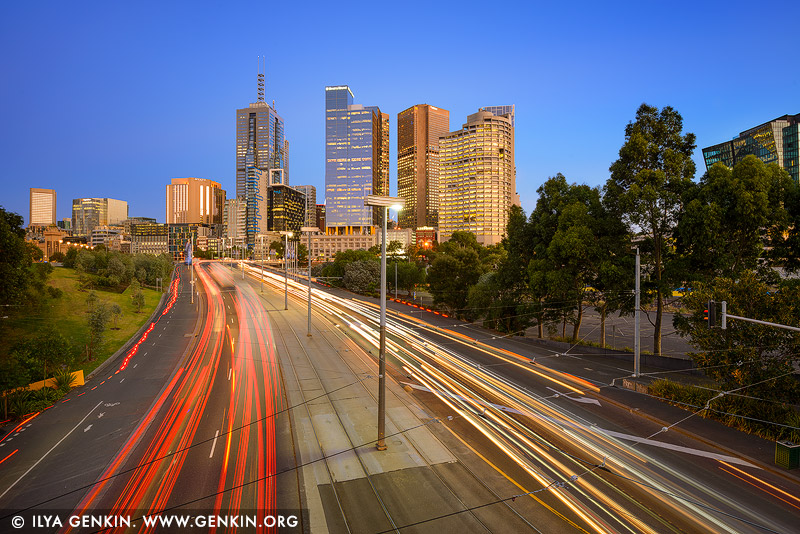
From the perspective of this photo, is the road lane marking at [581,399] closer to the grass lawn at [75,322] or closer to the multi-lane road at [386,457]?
the multi-lane road at [386,457]

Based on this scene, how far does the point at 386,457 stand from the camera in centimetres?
1524

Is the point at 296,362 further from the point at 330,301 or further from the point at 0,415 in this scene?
the point at 330,301

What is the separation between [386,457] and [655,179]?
2646cm

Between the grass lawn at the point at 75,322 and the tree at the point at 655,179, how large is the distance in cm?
4309

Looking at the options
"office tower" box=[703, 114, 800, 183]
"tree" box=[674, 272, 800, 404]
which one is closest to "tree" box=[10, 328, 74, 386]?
"tree" box=[674, 272, 800, 404]

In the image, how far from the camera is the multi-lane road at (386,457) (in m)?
11.8

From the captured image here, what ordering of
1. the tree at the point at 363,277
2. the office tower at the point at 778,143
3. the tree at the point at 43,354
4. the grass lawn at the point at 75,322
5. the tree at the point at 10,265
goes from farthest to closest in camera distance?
the office tower at the point at 778,143
the tree at the point at 363,277
the grass lawn at the point at 75,322
the tree at the point at 10,265
the tree at the point at 43,354

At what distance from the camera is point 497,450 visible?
1572cm

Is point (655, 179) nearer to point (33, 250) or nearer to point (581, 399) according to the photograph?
point (581, 399)

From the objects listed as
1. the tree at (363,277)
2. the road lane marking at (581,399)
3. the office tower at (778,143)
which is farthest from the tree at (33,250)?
the office tower at (778,143)

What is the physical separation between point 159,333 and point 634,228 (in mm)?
48454

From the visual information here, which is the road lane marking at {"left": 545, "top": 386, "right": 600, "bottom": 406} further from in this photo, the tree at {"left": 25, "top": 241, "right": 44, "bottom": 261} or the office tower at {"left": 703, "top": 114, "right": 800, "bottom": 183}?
the office tower at {"left": 703, "top": 114, "right": 800, "bottom": 183}

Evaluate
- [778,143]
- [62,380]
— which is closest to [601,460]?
[62,380]

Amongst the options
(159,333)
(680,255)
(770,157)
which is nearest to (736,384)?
(680,255)
